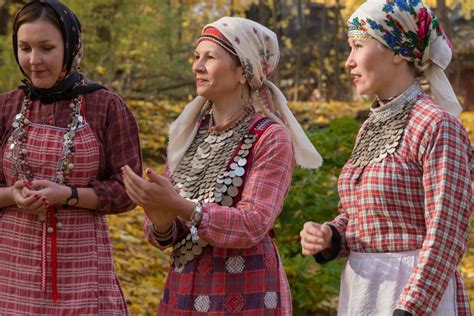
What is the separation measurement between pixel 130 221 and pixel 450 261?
6.71 meters

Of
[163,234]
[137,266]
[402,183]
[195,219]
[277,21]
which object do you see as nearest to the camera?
[402,183]

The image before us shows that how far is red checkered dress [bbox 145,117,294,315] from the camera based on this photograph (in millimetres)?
3689

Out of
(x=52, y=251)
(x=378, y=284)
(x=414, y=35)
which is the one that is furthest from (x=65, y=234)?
(x=414, y=35)

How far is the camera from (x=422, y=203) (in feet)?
10.8

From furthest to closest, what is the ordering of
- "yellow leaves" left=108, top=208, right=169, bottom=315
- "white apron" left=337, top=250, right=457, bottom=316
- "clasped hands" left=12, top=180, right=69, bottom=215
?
"yellow leaves" left=108, top=208, right=169, bottom=315, "clasped hands" left=12, top=180, right=69, bottom=215, "white apron" left=337, top=250, right=457, bottom=316

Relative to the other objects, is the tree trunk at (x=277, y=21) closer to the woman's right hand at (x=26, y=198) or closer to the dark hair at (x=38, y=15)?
the dark hair at (x=38, y=15)

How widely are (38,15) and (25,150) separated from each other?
0.52 m

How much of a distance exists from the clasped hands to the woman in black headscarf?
14 millimetres

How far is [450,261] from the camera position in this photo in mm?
3191

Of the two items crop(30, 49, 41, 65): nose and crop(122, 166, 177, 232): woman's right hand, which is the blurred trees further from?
crop(122, 166, 177, 232): woman's right hand

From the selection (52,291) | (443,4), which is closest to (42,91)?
(52,291)

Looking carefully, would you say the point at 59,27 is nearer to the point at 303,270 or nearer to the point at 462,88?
the point at 303,270

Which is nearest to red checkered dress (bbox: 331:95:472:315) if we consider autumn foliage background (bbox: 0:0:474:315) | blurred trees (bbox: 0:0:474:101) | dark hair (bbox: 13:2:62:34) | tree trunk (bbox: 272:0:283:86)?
dark hair (bbox: 13:2:62:34)

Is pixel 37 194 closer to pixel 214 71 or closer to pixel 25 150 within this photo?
pixel 25 150
